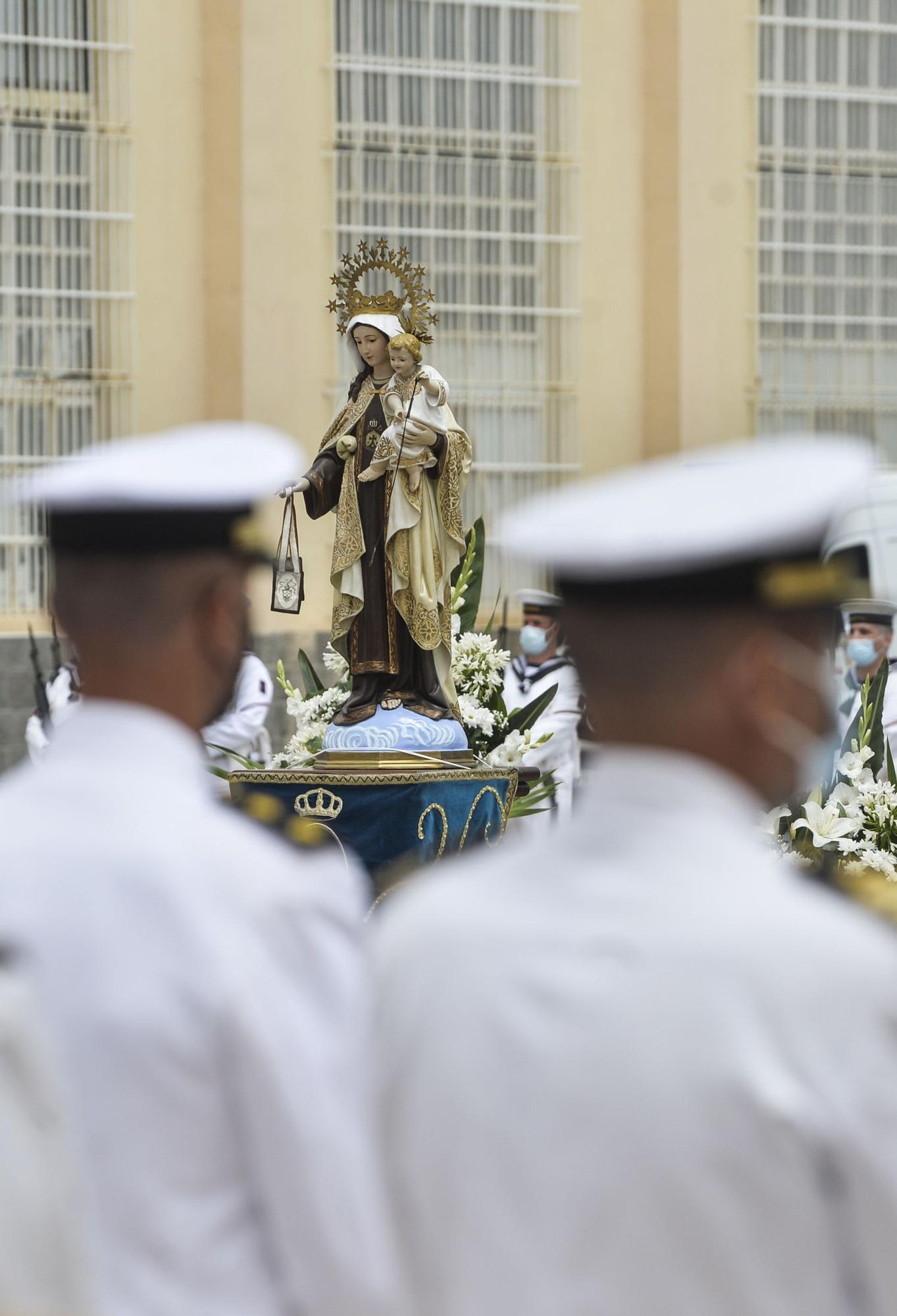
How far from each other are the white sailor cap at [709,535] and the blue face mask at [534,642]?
10.0 meters

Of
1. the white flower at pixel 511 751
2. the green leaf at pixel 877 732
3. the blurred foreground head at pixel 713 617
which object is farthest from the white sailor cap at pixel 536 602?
the blurred foreground head at pixel 713 617

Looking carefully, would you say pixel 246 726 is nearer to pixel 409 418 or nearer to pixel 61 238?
pixel 409 418

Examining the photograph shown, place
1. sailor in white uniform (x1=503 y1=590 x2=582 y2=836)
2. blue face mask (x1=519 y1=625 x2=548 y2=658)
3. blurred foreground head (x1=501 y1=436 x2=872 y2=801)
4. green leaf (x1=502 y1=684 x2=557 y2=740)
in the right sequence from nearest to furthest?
blurred foreground head (x1=501 y1=436 x2=872 y2=801)
green leaf (x1=502 y1=684 x2=557 y2=740)
sailor in white uniform (x1=503 y1=590 x2=582 y2=836)
blue face mask (x1=519 y1=625 x2=548 y2=658)

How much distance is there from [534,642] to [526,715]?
13.8 feet

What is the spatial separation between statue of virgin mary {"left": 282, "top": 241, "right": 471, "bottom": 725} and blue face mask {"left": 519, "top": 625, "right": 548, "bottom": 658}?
166 inches

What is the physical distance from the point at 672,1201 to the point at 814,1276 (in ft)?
0.36

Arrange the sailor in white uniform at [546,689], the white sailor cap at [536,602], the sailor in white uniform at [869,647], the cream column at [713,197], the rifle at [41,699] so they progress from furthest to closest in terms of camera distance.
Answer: the cream column at [713,197], the white sailor cap at [536,602], the sailor in white uniform at [546,689], the sailor in white uniform at [869,647], the rifle at [41,699]

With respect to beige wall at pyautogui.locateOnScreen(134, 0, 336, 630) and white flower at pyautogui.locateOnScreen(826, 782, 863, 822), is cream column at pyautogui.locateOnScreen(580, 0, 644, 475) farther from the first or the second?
white flower at pyautogui.locateOnScreen(826, 782, 863, 822)

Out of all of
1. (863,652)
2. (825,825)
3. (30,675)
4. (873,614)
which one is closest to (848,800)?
(825,825)

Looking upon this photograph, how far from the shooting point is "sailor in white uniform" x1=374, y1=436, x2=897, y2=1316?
4.48ft

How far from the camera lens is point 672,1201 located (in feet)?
4.56

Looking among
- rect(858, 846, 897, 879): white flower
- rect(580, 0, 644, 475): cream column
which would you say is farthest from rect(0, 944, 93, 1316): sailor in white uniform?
rect(580, 0, 644, 475): cream column

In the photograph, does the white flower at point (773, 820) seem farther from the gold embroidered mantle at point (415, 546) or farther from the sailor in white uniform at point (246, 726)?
the sailor in white uniform at point (246, 726)

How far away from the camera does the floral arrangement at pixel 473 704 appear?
7355 millimetres
